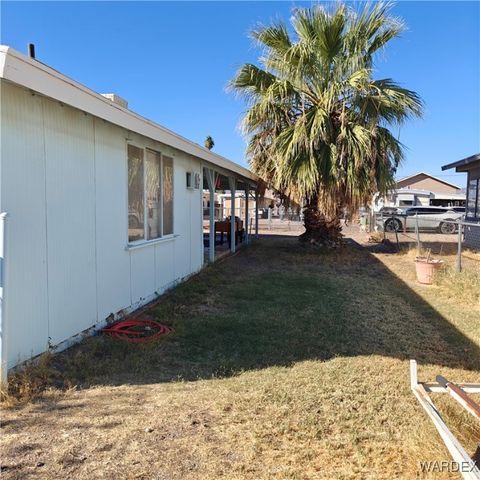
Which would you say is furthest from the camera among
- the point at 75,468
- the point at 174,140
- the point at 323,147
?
the point at 323,147

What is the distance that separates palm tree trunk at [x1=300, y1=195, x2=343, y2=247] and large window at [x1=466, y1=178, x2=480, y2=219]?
5274 mm

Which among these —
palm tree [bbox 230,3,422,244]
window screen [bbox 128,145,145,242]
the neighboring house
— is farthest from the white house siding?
the neighboring house

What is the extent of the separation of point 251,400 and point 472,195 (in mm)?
14289

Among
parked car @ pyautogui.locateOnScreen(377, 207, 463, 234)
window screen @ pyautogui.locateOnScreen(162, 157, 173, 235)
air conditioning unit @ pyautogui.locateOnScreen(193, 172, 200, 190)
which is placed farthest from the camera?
parked car @ pyautogui.locateOnScreen(377, 207, 463, 234)

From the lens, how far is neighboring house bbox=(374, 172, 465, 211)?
51.3 ft

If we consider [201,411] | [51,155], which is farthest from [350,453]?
[51,155]

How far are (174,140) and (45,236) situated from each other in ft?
11.3

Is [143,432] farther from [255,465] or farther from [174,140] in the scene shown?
[174,140]

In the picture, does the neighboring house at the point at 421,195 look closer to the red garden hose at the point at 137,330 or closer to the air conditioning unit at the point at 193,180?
the air conditioning unit at the point at 193,180

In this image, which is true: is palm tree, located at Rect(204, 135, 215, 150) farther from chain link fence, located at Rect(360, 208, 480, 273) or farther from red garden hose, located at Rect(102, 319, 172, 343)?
red garden hose, located at Rect(102, 319, 172, 343)

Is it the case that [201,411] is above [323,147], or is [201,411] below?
below

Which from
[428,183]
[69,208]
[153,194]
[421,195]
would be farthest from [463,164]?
[428,183]

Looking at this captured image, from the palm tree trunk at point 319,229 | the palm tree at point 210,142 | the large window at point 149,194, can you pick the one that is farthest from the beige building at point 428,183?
the large window at point 149,194

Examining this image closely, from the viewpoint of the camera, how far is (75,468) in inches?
100
